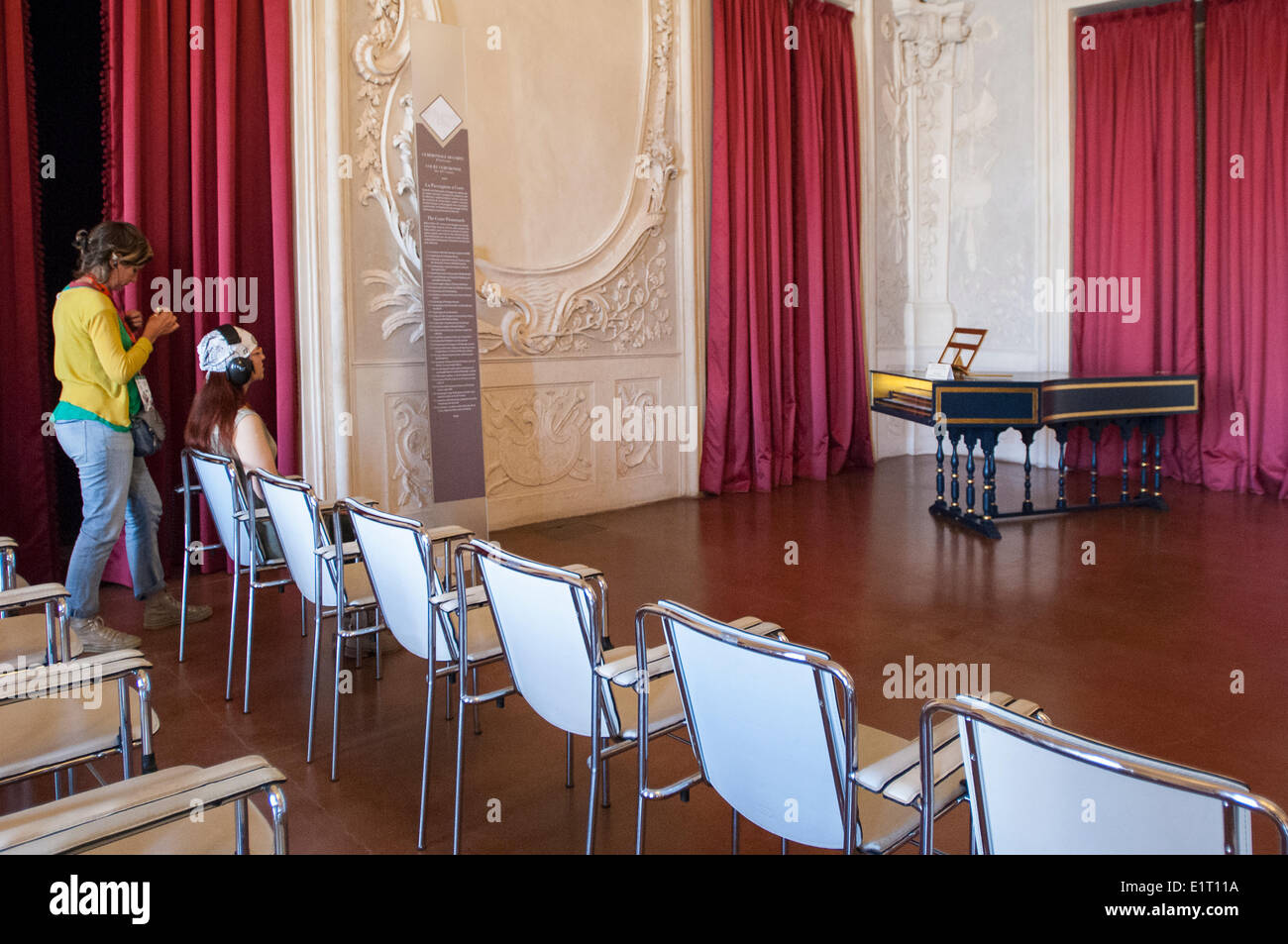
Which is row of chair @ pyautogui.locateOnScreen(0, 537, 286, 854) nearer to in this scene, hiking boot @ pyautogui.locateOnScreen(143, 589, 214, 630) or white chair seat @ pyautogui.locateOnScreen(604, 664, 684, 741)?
white chair seat @ pyautogui.locateOnScreen(604, 664, 684, 741)

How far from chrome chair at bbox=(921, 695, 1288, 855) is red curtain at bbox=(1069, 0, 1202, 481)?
6.56 meters

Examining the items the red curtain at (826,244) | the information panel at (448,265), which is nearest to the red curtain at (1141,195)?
the red curtain at (826,244)

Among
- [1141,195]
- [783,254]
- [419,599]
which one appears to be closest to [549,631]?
[419,599]

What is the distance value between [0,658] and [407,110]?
147 inches

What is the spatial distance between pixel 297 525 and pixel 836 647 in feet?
6.47

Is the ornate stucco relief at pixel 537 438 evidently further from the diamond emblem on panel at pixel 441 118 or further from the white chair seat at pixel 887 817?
the white chair seat at pixel 887 817

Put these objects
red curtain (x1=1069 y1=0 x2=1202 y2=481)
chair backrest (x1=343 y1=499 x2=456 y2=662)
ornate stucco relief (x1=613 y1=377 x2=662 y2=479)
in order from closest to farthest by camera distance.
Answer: chair backrest (x1=343 y1=499 x2=456 y2=662), ornate stucco relief (x1=613 y1=377 x2=662 y2=479), red curtain (x1=1069 y1=0 x2=1202 y2=481)

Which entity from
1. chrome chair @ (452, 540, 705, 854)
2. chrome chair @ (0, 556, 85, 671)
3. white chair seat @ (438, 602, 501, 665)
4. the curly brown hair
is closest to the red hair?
the curly brown hair

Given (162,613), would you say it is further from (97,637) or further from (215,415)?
(215,415)

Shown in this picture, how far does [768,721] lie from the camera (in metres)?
1.59

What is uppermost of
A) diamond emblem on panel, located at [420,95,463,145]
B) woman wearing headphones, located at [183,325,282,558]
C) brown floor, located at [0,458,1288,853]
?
diamond emblem on panel, located at [420,95,463,145]

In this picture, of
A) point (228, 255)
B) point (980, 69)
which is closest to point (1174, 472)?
point (980, 69)

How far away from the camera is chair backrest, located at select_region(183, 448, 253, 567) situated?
10.7 feet

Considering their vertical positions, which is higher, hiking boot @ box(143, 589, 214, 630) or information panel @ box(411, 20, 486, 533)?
information panel @ box(411, 20, 486, 533)
